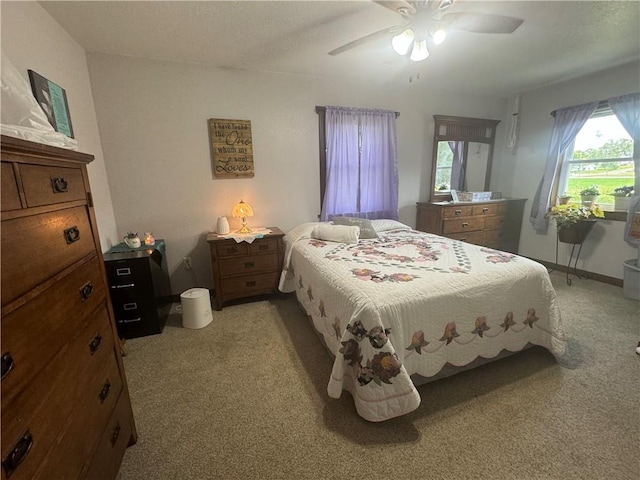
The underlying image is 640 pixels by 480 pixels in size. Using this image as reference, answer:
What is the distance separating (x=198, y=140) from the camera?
278 centimetres

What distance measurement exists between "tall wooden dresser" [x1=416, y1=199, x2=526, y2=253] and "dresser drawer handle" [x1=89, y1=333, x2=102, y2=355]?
11.4 ft

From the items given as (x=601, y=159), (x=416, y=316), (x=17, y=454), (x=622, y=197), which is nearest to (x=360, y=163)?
(x=416, y=316)

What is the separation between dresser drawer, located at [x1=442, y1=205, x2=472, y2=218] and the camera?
3.49 meters

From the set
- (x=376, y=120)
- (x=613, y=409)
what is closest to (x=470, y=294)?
(x=613, y=409)

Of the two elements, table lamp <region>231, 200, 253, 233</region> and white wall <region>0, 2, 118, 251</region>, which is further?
table lamp <region>231, 200, 253, 233</region>

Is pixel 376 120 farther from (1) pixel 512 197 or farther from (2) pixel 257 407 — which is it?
(2) pixel 257 407

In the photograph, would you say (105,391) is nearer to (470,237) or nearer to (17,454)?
(17,454)

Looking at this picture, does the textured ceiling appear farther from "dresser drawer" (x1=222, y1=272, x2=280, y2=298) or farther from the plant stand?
"dresser drawer" (x1=222, y1=272, x2=280, y2=298)

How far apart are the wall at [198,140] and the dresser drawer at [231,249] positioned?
0.45 metres

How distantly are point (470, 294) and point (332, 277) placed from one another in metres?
0.83

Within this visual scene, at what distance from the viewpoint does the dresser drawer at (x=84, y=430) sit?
0.76 metres

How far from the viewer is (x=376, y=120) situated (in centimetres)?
333

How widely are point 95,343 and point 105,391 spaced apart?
217 mm

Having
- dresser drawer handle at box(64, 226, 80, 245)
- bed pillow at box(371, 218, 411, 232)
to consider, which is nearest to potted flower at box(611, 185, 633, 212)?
bed pillow at box(371, 218, 411, 232)
